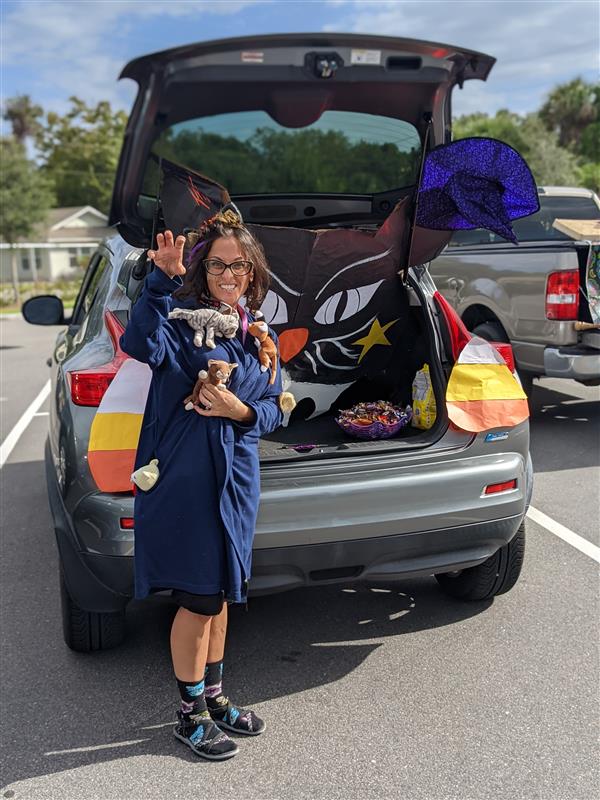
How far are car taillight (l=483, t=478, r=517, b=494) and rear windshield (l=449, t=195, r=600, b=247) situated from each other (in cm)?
525

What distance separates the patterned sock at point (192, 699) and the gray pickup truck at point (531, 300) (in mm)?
4338

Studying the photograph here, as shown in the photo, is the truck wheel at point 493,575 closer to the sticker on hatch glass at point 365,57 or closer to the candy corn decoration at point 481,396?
the candy corn decoration at point 481,396

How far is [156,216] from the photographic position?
3.20 metres

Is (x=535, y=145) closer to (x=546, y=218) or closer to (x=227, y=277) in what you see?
(x=546, y=218)

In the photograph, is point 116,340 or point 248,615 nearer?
point 116,340

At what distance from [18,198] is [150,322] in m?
33.7

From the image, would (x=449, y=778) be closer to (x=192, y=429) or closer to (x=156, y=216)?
(x=192, y=429)

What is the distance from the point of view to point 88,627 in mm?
3092

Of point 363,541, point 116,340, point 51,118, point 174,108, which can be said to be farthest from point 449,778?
point 51,118

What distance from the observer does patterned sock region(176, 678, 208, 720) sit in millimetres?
2555

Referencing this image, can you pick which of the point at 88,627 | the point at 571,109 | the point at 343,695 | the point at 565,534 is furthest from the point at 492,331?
the point at 571,109

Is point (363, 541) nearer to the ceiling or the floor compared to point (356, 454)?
nearer to the floor

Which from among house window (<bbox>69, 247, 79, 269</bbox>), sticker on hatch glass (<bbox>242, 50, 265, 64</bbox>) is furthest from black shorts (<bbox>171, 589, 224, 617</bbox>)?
house window (<bbox>69, 247, 79, 269</bbox>)

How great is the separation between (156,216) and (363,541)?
160 centimetres
